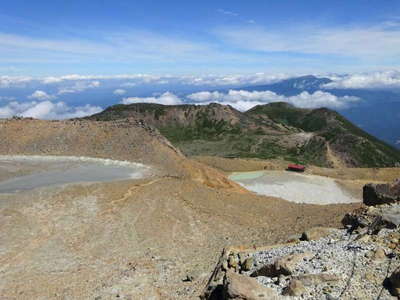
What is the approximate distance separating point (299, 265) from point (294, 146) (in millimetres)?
113243

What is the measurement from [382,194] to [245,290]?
15777 mm

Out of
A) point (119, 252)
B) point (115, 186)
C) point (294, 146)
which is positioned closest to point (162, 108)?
point (294, 146)

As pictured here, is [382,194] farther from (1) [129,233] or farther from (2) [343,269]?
(1) [129,233]

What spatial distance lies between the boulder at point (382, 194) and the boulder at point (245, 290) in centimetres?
1413

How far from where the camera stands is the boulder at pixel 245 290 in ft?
39.2

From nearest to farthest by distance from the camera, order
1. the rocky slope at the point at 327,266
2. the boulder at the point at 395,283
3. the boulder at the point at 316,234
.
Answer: the boulder at the point at 395,283, the rocky slope at the point at 327,266, the boulder at the point at 316,234

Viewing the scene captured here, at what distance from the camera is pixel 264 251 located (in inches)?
719

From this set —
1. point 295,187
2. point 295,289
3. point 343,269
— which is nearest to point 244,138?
point 295,187

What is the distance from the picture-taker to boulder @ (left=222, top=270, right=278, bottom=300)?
39.2 ft

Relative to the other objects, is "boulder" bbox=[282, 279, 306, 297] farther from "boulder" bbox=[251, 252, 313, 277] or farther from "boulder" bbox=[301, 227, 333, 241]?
"boulder" bbox=[301, 227, 333, 241]

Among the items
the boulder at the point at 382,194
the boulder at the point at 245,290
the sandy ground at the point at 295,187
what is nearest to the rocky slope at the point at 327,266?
the boulder at the point at 245,290

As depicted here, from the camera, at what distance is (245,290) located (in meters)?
12.1

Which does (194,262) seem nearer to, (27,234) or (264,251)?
(264,251)

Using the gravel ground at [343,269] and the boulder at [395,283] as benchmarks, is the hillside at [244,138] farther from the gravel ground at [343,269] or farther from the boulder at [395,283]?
the boulder at [395,283]
